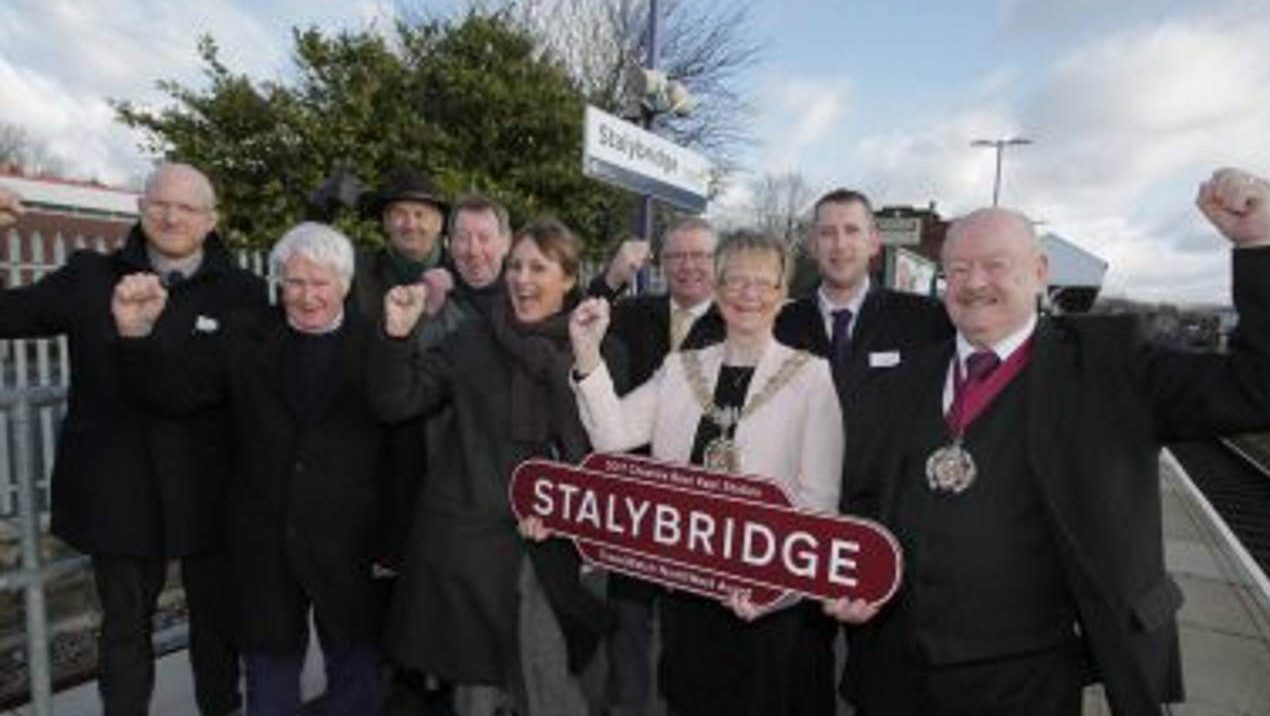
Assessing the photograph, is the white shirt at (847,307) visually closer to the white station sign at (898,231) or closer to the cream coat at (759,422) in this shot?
the cream coat at (759,422)

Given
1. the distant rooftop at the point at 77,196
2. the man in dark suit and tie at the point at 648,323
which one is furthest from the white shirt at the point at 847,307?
the distant rooftop at the point at 77,196

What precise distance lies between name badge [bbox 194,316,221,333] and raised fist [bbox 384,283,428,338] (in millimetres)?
722

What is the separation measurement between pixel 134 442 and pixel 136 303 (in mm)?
530

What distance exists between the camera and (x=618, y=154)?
19.7ft

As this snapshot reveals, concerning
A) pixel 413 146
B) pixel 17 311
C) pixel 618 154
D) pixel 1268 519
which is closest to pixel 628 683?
pixel 17 311

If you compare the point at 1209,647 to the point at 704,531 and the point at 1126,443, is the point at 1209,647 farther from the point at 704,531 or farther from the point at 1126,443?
the point at 704,531

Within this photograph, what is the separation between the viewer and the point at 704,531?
2.54 metres

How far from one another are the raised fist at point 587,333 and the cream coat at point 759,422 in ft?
0.12

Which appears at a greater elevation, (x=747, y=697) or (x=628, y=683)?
(x=747, y=697)

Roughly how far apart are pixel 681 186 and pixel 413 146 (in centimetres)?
699

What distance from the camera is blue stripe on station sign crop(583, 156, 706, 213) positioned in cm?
585

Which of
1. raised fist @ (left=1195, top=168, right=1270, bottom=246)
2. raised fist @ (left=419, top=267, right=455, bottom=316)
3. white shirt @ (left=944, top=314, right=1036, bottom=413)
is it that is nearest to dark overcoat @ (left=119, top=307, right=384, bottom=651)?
raised fist @ (left=419, top=267, right=455, bottom=316)

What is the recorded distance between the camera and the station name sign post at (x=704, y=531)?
7.54 ft

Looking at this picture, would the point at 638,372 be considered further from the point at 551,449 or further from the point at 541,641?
the point at 541,641
